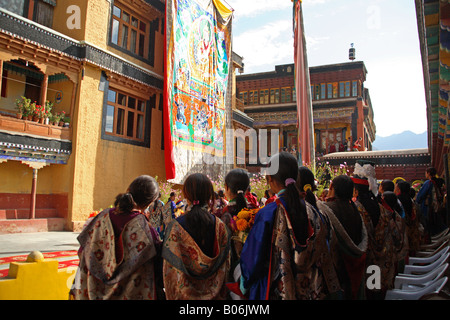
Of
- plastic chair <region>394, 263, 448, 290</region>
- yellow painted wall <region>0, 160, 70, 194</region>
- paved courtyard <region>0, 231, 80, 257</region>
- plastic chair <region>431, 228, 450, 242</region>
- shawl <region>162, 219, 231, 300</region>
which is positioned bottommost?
paved courtyard <region>0, 231, 80, 257</region>

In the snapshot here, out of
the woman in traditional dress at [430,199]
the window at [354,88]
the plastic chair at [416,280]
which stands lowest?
the plastic chair at [416,280]

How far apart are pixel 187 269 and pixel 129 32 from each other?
41.0 feet

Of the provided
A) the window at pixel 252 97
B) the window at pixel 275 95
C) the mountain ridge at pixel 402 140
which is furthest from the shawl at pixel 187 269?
the mountain ridge at pixel 402 140

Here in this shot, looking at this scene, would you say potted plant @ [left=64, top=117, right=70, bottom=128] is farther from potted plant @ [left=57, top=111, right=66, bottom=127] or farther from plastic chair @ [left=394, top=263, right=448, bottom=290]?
plastic chair @ [left=394, top=263, right=448, bottom=290]

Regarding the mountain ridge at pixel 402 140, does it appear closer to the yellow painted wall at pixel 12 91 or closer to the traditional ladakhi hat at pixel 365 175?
the yellow painted wall at pixel 12 91

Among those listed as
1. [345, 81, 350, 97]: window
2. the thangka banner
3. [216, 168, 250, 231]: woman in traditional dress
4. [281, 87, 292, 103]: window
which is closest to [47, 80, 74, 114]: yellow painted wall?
the thangka banner

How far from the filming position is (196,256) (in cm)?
219

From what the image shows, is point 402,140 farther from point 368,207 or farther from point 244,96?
point 368,207

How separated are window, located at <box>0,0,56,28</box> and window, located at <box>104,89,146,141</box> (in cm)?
300

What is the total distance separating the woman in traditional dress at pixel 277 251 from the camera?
197cm

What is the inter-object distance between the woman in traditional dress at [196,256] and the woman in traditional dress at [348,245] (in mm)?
880

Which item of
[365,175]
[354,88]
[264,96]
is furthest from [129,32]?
[354,88]

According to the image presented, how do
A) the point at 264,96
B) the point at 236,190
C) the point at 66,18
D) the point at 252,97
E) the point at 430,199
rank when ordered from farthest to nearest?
1. the point at 252,97
2. the point at 264,96
3. the point at 66,18
4. the point at 430,199
5. the point at 236,190

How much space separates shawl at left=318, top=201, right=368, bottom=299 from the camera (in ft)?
8.47
